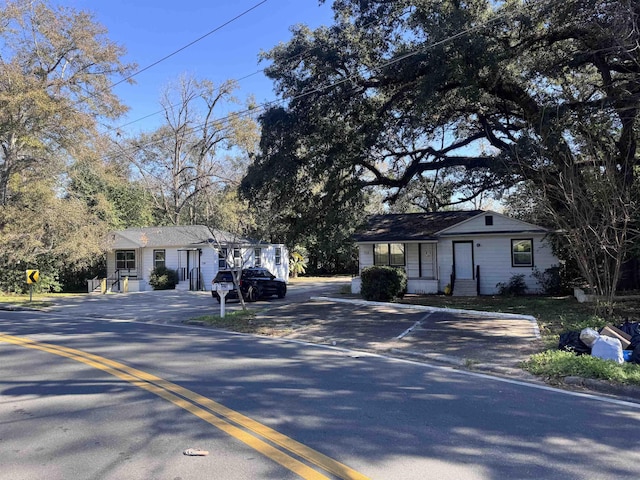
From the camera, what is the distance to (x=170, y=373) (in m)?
7.60

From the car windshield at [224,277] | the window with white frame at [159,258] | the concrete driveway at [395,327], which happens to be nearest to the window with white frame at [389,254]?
the concrete driveway at [395,327]

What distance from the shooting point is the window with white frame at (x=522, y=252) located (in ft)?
72.6

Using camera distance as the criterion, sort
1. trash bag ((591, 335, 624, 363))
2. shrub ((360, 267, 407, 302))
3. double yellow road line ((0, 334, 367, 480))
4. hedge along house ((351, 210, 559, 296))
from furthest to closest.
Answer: hedge along house ((351, 210, 559, 296)), shrub ((360, 267, 407, 302)), trash bag ((591, 335, 624, 363)), double yellow road line ((0, 334, 367, 480))

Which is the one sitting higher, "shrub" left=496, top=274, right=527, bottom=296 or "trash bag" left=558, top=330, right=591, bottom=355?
"shrub" left=496, top=274, right=527, bottom=296

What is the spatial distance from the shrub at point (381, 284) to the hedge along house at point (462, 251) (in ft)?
10.8

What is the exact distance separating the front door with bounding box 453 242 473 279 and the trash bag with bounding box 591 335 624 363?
15.3 m

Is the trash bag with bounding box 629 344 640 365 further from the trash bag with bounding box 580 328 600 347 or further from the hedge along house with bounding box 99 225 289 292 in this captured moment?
the hedge along house with bounding box 99 225 289 292

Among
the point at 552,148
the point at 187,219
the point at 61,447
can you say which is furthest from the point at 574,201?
the point at 187,219

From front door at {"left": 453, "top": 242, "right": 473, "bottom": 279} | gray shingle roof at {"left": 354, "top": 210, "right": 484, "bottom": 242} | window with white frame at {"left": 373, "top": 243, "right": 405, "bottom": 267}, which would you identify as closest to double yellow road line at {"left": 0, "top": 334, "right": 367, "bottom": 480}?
A: gray shingle roof at {"left": 354, "top": 210, "right": 484, "bottom": 242}

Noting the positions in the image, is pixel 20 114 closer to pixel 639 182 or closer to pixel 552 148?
pixel 552 148

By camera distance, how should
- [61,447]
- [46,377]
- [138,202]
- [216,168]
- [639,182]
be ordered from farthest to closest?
[216,168] < [138,202] < [639,182] < [46,377] < [61,447]

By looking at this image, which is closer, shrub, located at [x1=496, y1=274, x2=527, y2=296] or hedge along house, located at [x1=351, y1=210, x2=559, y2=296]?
shrub, located at [x1=496, y1=274, x2=527, y2=296]

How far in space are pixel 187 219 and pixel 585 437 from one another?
48.4 m

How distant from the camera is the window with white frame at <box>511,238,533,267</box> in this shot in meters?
22.1
